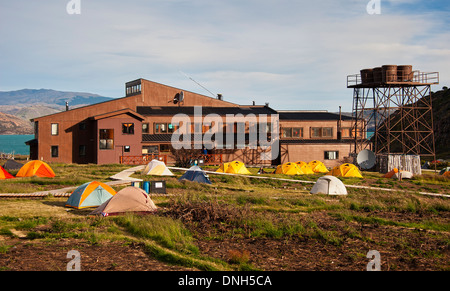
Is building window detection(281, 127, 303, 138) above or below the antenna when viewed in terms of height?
above

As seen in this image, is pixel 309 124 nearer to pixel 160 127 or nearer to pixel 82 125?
pixel 160 127

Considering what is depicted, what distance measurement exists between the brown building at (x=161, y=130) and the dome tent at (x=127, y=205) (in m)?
34.0

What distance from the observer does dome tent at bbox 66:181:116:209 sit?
20391 mm

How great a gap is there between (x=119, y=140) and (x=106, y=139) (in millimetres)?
1469

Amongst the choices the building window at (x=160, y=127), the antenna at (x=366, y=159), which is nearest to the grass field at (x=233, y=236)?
the antenna at (x=366, y=159)

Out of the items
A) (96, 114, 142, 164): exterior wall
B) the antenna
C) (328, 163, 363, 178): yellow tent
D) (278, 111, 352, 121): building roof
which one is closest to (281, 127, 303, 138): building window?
(278, 111, 352, 121): building roof

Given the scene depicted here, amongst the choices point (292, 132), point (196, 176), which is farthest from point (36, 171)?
point (292, 132)

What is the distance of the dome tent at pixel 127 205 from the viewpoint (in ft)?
59.7

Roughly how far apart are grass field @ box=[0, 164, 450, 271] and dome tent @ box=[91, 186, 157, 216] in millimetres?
578

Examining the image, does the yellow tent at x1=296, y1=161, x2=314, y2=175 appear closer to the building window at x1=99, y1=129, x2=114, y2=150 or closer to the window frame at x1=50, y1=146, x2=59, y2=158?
the building window at x1=99, y1=129, x2=114, y2=150

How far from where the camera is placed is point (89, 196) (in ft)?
67.6

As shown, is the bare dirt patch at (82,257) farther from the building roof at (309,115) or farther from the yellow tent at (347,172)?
the building roof at (309,115)

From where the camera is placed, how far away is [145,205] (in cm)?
1848
